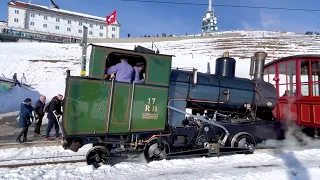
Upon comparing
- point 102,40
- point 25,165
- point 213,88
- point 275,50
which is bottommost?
point 25,165

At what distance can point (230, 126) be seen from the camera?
7.17 meters

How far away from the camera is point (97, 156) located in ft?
20.0

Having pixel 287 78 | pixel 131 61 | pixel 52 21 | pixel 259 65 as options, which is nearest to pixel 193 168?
pixel 131 61

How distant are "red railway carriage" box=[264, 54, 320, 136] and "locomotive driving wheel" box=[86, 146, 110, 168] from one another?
5511mm

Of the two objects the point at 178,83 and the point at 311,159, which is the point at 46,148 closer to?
the point at 178,83

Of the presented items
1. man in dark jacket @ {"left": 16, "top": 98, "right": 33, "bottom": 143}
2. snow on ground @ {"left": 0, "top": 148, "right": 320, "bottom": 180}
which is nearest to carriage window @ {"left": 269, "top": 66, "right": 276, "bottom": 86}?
snow on ground @ {"left": 0, "top": 148, "right": 320, "bottom": 180}

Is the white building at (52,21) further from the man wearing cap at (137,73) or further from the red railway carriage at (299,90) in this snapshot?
the red railway carriage at (299,90)

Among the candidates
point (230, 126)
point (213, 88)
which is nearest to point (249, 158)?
point (230, 126)

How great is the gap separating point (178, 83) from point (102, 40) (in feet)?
184

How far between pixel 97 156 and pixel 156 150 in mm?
1402

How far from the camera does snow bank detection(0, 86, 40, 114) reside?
666 inches

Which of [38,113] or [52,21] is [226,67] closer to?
[38,113]

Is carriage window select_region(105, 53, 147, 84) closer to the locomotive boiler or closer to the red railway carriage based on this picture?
the locomotive boiler

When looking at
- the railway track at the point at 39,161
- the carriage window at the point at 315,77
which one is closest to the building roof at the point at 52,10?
A: the railway track at the point at 39,161
